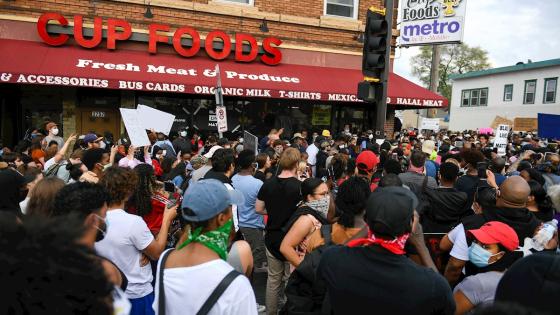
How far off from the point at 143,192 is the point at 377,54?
5081mm

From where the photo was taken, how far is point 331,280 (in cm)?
206

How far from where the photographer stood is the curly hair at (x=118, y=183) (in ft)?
9.95

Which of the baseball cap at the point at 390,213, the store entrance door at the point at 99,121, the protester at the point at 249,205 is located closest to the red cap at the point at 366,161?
the protester at the point at 249,205

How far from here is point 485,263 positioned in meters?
2.65

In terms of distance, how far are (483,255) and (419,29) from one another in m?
12.4

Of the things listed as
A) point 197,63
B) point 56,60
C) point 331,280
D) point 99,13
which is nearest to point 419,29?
point 197,63

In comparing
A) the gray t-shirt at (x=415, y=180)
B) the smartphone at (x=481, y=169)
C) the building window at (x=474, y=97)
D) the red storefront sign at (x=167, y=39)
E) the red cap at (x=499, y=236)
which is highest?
the building window at (x=474, y=97)

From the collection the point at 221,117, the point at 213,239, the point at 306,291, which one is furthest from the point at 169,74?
the point at 213,239

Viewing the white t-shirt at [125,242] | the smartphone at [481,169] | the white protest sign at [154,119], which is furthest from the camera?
the white protest sign at [154,119]

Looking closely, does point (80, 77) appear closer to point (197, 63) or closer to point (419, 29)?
point (197, 63)

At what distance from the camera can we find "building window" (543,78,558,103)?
28.0 metres

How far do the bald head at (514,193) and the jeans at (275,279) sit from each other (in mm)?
2099

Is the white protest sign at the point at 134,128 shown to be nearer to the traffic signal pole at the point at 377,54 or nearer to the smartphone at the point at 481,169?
the traffic signal pole at the point at 377,54

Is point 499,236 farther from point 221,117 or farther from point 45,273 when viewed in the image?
point 221,117
